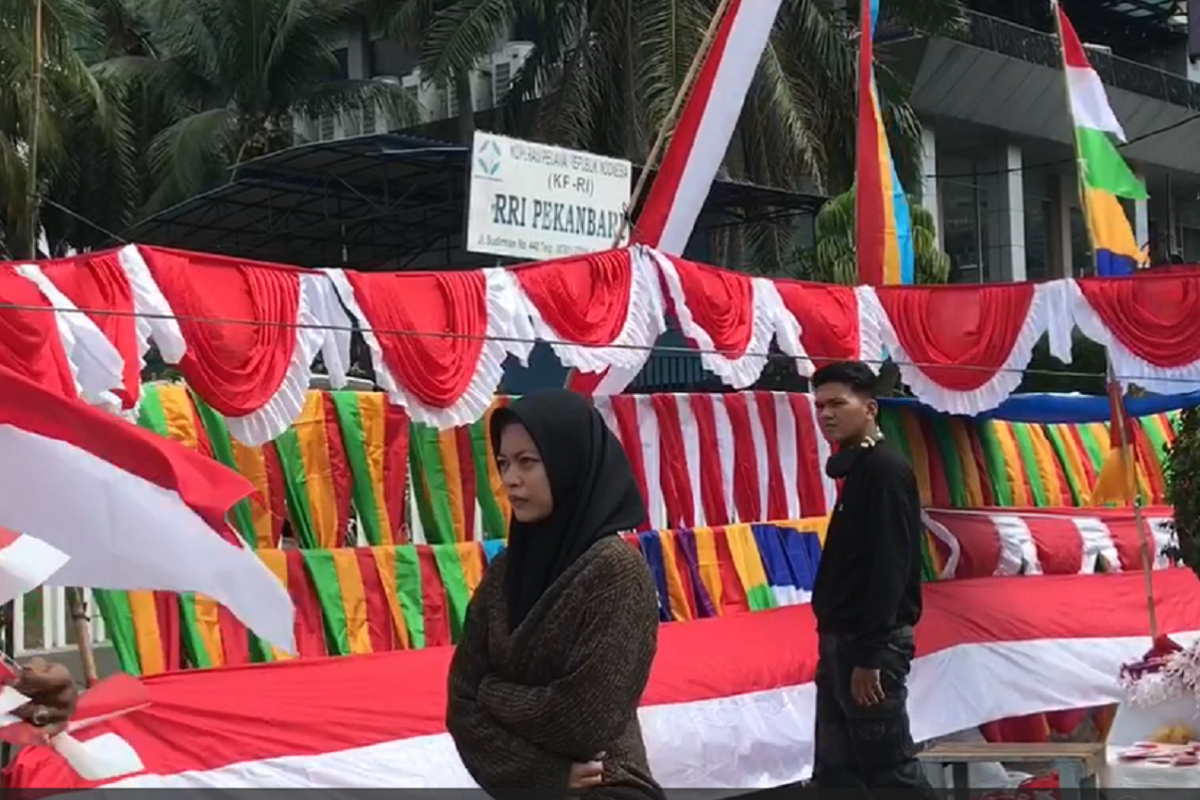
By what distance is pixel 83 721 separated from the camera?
319 centimetres

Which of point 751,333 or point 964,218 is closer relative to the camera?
point 751,333

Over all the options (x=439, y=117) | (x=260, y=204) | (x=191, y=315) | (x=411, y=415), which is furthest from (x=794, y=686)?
(x=439, y=117)

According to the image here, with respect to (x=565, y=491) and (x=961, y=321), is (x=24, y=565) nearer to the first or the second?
(x=565, y=491)

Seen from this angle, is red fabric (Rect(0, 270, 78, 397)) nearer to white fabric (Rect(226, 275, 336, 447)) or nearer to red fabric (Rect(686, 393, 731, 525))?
white fabric (Rect(226, 275, 336, 447))

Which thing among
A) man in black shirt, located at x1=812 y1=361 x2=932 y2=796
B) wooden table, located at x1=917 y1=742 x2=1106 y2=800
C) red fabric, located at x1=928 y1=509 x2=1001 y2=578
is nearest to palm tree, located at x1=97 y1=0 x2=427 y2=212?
red fabric, located at x1=928 y1=509 x2=1001 y2=578

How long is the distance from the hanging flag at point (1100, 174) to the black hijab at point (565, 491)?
5428mm

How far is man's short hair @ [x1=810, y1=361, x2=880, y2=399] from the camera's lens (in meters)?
5.22

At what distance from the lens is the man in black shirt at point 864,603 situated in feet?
16.5

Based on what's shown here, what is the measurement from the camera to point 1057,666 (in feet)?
25.7

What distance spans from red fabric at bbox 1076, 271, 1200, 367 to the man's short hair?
7.43 feet

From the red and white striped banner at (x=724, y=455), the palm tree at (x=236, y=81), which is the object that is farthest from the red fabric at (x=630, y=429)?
the palm tree at (x=236, y=81)

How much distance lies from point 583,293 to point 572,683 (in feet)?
10.2

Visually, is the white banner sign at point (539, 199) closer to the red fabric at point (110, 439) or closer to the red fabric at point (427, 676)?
the red fabric at point (427, 676)

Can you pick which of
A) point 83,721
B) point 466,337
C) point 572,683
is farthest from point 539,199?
point 572,683
